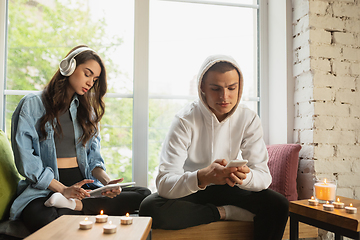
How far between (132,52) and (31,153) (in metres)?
1.05

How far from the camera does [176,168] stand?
160cm

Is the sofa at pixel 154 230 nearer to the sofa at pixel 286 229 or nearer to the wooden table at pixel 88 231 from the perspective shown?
the sofa at pixel 286 229

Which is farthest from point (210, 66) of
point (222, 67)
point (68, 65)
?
point (68, 65)

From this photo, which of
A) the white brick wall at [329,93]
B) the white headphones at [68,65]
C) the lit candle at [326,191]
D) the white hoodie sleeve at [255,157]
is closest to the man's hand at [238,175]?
the white hoodie sleeve at [255,157]

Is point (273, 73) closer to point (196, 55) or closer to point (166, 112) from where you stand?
point (196, 55)

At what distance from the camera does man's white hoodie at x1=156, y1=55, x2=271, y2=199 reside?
1.63 metres

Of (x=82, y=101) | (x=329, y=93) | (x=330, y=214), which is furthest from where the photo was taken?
(x=329, y=93)

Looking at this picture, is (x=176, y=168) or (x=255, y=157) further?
(x=255, y=157)

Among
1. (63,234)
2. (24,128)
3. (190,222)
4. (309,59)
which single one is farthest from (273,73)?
(63,234)

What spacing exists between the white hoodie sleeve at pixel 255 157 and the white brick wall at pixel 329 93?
0.48 m

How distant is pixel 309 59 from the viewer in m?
2.05

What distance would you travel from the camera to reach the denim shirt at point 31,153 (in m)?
1.58

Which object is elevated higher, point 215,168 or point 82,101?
point 82,101

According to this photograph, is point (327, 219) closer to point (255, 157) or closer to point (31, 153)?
point (255, 157)
